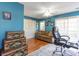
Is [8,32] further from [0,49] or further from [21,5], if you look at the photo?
[21,5]

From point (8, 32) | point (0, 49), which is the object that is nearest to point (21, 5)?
point (8, 32)

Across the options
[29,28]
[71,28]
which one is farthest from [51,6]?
[29,28]

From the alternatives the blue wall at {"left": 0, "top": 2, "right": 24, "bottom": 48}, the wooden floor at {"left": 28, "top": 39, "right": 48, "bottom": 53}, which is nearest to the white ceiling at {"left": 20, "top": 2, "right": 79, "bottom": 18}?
the blue wall at {"left": 0, "top": 2, "right": 24, "bottom": 48}

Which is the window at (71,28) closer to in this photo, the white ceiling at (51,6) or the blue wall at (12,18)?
the white ceiling at (51,6)

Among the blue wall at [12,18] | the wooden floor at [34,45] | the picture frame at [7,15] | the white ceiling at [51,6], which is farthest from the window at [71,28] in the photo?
the picture frame at [7,15]

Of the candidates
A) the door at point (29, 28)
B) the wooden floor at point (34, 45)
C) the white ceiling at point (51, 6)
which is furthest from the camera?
the door at point (29, 28)

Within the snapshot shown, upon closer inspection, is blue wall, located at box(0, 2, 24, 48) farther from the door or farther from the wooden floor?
the door

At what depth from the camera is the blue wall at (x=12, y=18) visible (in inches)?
77.1

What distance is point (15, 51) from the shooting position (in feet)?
6.88

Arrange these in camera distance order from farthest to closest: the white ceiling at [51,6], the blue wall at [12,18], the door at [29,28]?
the door at [29,28] → the white ceiling at [51,6] → the blue wall at [12,18]

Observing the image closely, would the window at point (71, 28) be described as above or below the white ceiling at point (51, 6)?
below

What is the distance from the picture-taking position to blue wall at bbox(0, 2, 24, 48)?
77.1 inches

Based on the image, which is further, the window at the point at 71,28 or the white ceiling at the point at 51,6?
the window at the point at 71,28

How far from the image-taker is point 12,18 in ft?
7.38
